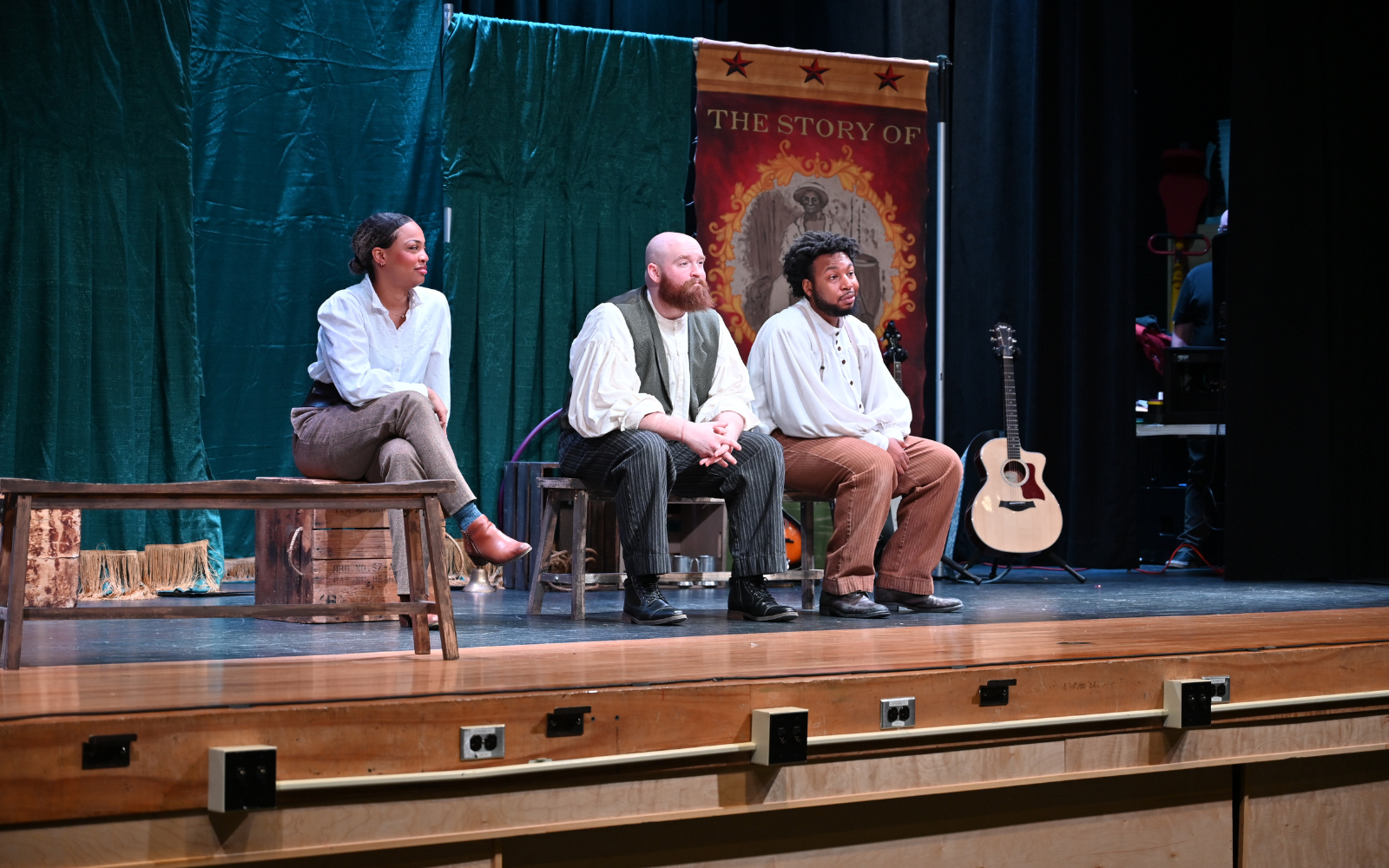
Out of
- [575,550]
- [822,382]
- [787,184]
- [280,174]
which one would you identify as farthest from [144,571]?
[787,184]

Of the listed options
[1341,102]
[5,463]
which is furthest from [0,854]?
[1341,102]

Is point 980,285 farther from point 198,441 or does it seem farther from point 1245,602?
point 198,441

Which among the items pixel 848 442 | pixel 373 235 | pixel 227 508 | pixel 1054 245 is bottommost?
pixel 227 508

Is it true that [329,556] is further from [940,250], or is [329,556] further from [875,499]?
[940,250]

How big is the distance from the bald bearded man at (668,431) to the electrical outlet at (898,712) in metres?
1.20

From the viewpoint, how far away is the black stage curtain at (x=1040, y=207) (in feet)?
17.9

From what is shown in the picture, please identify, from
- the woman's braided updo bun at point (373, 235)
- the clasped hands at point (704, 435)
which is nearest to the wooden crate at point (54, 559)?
the woman's braided updo bun at point (373, 235)

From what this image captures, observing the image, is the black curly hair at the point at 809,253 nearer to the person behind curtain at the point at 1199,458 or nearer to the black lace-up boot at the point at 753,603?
the black lace-up boot at the point at 753,603

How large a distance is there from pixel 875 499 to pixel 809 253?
2.58 ft

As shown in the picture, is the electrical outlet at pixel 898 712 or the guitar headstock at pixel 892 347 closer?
the electrical outlet at pixel 898 712

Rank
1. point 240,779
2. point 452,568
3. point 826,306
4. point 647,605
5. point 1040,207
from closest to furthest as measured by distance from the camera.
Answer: point 240,779 < point 647,605 < point 826,306 < point 452,568 < point 1040,207

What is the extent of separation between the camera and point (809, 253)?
12.8ft

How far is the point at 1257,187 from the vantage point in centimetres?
507

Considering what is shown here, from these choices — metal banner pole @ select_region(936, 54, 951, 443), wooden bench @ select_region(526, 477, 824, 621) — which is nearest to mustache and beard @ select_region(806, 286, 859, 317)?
wooden bench @ select_region(526, 477, 824, 621)
